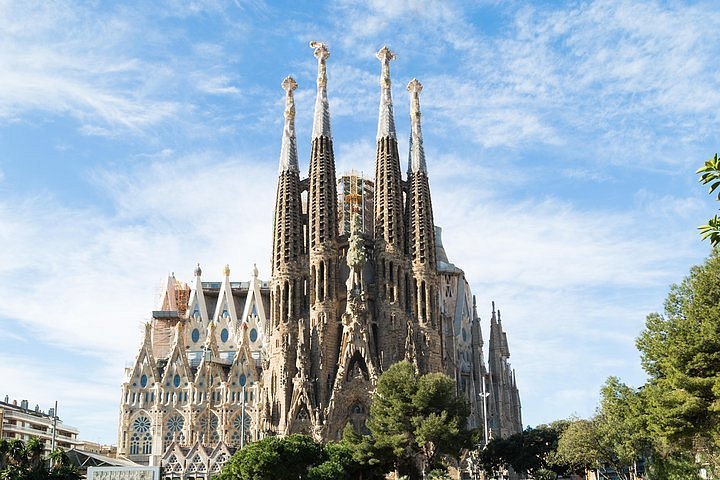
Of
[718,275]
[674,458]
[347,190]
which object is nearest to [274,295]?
[347,190]

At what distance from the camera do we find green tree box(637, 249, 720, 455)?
28.7 meters

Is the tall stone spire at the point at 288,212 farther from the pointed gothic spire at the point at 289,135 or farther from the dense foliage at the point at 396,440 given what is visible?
the dense foliage at the point at 396,440

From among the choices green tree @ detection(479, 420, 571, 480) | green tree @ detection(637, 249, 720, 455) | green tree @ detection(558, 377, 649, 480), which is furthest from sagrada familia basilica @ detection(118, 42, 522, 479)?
green tree @ detection(637, 249, 720, 455)

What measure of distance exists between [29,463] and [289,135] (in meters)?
37.5

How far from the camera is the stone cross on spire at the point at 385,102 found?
73.2m

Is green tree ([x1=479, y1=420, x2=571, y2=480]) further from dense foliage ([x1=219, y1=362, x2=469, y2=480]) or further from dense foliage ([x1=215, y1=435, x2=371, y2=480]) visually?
dense foliage ([x1=215, y1=435, x2=371, y2=480])

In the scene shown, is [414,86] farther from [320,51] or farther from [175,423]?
[175,423]

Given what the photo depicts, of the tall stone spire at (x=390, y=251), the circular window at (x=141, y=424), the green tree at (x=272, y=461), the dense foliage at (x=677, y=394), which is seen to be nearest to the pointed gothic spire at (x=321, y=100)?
the tall stone spire at (x=390, y=251)

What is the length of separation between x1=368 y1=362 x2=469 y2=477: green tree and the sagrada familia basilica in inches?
348

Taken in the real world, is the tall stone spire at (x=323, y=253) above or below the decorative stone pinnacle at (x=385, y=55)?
below

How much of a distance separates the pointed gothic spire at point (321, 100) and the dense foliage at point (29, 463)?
119ft

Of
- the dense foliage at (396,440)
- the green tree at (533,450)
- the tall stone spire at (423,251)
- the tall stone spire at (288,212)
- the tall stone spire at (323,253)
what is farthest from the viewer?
the tall stone spire at (288,212)

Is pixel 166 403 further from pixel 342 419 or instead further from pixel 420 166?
pixel 420 166

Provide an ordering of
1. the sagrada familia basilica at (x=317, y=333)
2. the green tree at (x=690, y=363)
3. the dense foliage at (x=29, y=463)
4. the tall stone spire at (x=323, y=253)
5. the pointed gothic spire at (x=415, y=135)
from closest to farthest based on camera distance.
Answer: the green tree at (x=690, y=363) → the dense foliage at (x=29, y=463) → the sagrada familia basilica at (x=317, y=333) → the tall stone spire at (x=323, y=253) → the pointed gothic spire at (x=415, y=135)
